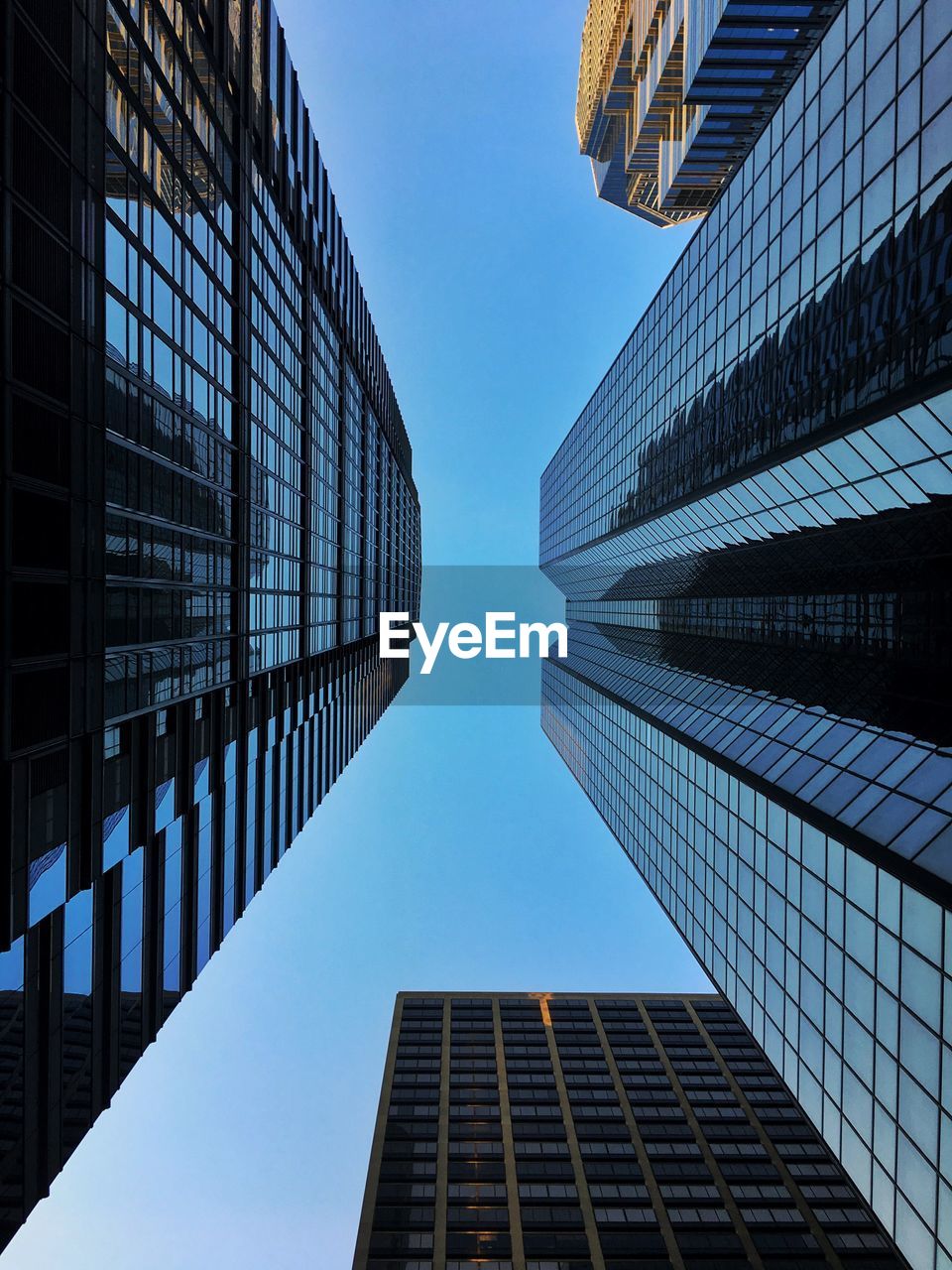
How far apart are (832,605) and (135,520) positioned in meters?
29.4

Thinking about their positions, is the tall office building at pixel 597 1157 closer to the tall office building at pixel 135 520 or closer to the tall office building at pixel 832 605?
the tall office building at pixel 832 605

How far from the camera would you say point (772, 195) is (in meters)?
28.5

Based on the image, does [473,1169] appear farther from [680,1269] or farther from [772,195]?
[772,195]

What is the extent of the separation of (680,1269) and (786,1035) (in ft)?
96.3

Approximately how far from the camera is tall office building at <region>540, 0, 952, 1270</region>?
17.6 meters

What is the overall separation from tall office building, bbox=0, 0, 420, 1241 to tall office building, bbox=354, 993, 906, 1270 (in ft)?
105

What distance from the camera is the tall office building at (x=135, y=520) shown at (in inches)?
568

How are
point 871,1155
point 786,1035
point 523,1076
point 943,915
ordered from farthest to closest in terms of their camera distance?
point 523,1076 → point 786,1035 → point 871,1155 → point 943,915

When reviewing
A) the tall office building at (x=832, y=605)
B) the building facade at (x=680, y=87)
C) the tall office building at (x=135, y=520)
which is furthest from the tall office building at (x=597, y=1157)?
the building facade at (x=680, y=87)

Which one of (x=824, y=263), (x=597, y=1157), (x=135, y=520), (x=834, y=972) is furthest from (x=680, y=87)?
(x=597, y=1157)

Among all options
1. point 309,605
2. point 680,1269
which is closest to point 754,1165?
point 680,1269

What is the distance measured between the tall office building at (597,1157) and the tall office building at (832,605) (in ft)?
61.0

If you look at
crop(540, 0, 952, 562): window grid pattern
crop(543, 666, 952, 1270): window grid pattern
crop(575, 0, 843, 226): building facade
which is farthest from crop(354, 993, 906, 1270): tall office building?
crop(575, 0, 843, 226): building facade

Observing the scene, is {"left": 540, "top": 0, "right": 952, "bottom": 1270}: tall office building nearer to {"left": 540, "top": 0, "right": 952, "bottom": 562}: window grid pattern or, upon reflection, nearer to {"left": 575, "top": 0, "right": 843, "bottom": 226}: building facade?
{"left": 540, "top": 0, "right": 952, "bottom": 562}: window grid pattern
